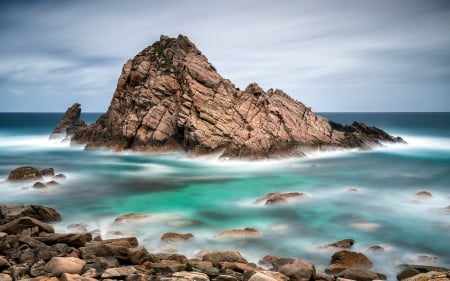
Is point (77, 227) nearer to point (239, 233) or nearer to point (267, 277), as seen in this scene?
point (239, 233)

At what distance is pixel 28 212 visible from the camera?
1548 centimetres

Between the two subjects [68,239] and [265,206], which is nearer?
[68,239]

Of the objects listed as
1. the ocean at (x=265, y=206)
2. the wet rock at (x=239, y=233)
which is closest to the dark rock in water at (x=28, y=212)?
the ocean at (x=265, y=206)

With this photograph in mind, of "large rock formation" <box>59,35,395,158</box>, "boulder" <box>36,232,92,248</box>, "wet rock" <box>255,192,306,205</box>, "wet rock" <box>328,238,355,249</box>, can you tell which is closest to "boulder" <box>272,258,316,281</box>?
"wet rock" <box>328,238,355,249</box>

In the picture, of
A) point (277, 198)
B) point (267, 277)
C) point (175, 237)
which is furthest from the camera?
point (277, 198)

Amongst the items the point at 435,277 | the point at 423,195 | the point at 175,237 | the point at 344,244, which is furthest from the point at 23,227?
the point at 423,195

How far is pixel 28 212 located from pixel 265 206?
1067 cm

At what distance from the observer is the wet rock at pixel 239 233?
14.3 m

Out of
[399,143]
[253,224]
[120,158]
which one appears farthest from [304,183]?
[399,143]

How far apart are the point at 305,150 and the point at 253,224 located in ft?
77.4

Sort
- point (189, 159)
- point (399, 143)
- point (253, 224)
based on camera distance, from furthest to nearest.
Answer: point (399, 143)
point (189, 159)
point (253, 224)

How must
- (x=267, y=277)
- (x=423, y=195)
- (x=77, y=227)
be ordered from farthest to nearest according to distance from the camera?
1. (x=423, y=195)
2. (x=77, y=227)
3. (x=267, y=277)

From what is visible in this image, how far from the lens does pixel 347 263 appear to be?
1145cm

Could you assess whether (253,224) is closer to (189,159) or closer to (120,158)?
(189,159)
